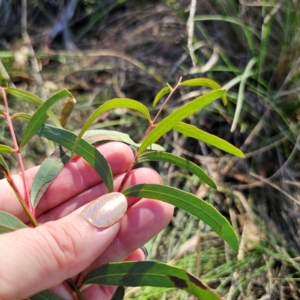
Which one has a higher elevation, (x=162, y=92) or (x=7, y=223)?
Result: (x=162, y=92)

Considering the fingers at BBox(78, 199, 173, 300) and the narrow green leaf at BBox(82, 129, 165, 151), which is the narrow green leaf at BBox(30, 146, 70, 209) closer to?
the narrow green leaf at BBox(82, 129, 165, 151)

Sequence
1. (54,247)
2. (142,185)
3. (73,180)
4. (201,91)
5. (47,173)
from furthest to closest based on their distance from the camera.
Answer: (201,91), (73,180), (47,173), (142,185), (54,247)

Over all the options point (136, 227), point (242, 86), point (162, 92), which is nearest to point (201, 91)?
point (242, 86)

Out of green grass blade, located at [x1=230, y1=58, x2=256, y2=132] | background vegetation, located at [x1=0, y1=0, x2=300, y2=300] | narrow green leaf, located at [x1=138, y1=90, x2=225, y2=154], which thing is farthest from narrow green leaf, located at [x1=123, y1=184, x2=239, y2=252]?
green grass blade, located at [x1=230, y1=58, x2=256, y2=132]

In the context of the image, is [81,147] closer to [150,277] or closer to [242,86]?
[150,277]

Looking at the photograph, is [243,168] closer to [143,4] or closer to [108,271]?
[108,271]

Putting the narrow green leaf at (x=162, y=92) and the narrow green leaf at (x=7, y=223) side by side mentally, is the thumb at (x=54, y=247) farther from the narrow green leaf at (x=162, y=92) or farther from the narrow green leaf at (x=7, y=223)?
the narrow green leaf at (x=162, y=92)

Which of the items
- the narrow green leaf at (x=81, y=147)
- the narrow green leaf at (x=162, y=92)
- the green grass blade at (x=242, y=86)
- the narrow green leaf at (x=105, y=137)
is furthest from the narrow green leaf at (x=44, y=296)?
the green grass blade at (x=242, y=86)
